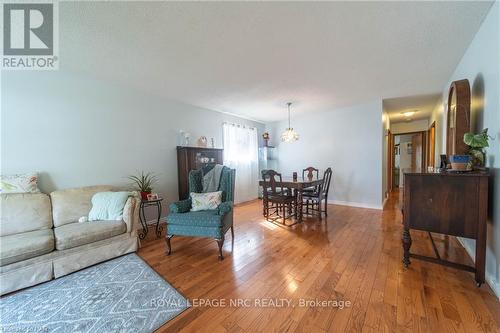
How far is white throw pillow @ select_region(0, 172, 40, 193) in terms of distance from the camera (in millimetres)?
2092

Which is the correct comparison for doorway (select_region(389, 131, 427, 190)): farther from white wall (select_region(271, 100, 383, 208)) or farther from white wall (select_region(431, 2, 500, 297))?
white wall (select_region(431, 2, 500, 297))

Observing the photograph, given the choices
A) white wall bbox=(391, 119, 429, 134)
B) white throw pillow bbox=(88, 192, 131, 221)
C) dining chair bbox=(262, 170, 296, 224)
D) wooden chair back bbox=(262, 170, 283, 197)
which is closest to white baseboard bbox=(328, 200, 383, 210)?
dining chair bbox=(262, 170, 296, 224)

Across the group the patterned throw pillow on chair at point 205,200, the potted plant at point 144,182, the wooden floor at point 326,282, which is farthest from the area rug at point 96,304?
the potted plant at point 144,182

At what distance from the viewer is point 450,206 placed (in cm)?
169

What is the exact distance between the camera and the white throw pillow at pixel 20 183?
2.09m

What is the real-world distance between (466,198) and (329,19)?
76.2 inches

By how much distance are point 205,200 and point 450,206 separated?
256 cm

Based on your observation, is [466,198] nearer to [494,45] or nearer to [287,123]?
[494,45]

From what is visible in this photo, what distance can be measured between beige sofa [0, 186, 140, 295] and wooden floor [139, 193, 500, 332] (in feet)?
1.54

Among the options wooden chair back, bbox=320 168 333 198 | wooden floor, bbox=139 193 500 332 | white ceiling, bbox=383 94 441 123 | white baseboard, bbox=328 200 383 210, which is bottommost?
wooden floor, bbox=139 193 500 332

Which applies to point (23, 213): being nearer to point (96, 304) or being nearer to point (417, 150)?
point (96, 304)

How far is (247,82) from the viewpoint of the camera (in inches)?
119

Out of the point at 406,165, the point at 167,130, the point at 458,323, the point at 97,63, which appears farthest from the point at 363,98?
the point at 406,165

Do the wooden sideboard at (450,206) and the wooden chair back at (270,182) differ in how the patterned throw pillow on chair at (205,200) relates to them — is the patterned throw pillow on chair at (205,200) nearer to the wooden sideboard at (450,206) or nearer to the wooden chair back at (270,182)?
the wooden chair back at (270,182)
